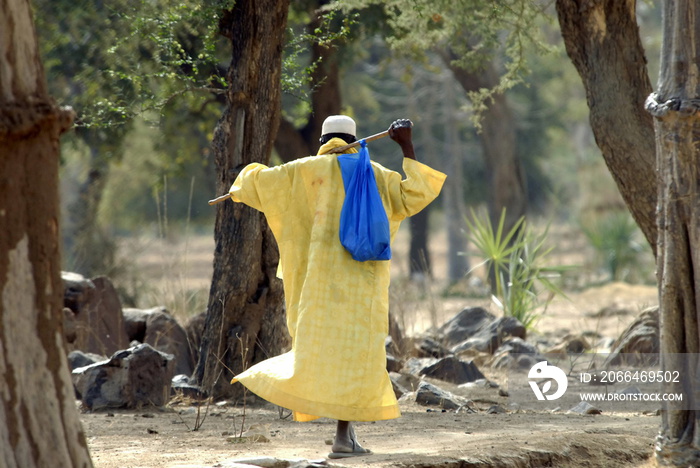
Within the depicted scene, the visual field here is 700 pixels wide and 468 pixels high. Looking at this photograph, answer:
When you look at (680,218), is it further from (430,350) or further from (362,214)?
(430,350)

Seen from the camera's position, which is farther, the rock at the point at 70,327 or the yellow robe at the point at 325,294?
the rock at the point at 70,327

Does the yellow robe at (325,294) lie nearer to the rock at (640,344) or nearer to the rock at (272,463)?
the rock at (272,463)

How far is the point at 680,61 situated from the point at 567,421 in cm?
257

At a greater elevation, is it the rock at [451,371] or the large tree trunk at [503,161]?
the large tree trunk at [503,161]

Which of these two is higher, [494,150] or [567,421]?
[494,150]

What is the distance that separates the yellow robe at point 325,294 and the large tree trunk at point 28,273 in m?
1.54

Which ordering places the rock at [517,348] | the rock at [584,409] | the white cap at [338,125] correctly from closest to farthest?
the white cap at [338,125], the rock at [584,409], the rock at [517,348]

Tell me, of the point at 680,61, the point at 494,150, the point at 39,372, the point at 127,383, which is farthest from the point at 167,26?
the point at 494,150

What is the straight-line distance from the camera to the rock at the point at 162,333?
797cm

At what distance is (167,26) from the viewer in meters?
6.93

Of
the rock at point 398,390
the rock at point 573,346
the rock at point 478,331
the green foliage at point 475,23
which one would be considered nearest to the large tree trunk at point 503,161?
the rock at point 478,331

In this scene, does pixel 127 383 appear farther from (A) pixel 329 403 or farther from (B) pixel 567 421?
(B) pixel 567 421

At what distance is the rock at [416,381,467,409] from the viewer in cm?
661

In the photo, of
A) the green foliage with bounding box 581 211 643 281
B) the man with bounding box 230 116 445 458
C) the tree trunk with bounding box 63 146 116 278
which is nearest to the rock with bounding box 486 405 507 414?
the man with bounding box 230 116 445 458
